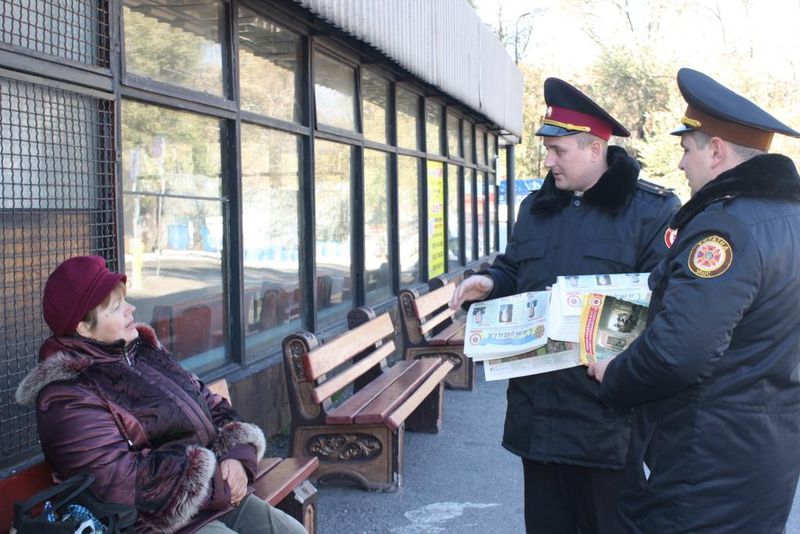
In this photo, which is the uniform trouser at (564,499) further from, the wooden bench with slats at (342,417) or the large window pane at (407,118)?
the large window pane at (407,118)

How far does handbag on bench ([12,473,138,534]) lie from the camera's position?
2.34 metres

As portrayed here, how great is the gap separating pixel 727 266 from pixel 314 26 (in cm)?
499

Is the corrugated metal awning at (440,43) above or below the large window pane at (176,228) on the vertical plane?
A: above

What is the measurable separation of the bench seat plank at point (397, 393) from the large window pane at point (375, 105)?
8.97 feet

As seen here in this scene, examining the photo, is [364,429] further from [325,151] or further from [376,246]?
[376,246]

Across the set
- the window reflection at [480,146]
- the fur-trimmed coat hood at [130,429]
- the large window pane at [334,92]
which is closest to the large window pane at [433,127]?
the large window pane at [334,92]

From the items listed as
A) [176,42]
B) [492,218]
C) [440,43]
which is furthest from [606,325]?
[492,218]

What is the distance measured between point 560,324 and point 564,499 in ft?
2.41

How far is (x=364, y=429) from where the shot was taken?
5.00m

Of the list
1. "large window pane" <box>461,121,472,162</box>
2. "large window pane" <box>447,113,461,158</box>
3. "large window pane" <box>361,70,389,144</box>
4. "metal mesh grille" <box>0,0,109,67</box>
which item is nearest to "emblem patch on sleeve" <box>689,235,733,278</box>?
"metal mesh grille" <box>0,0,109,67</box>

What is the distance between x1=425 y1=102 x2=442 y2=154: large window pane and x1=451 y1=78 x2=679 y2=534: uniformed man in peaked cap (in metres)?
7.21

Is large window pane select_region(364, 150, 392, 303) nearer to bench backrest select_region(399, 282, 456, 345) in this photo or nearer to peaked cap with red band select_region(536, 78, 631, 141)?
bench backrest select_region(399, 282, 456, 345)

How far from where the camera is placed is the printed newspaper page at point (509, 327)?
299 cm

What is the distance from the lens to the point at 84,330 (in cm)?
309
